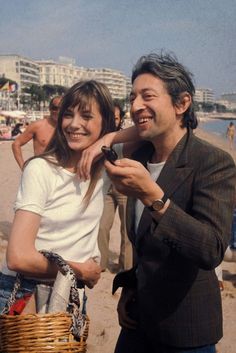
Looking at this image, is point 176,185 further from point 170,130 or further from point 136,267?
point 136,267

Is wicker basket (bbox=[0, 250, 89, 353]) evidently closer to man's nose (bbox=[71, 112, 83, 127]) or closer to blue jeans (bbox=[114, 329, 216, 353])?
blue jeans (bbox=[114, 329, 216, 353])

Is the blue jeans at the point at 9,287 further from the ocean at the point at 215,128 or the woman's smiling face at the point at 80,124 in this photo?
the ocean at the point at 215,128

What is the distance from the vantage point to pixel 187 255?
1.67 m

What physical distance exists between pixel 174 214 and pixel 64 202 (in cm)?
55

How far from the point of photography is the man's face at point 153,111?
1969mm

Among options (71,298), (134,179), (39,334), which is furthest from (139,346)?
(134,179)

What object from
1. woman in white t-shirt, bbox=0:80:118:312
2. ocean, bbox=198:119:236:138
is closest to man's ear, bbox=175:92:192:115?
woman in white t-shirt, bbox=0:80:118:312

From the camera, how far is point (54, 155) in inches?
82.3

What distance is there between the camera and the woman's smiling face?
2135 millimetres

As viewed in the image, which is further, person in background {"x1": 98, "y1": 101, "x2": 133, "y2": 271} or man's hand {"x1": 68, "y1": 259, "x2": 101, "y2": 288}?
person in background {"x1": 98, "y1": 101, "x2": 133, "y2": 271}

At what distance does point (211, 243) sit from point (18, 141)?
5475mm

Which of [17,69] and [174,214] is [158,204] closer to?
[174,214]

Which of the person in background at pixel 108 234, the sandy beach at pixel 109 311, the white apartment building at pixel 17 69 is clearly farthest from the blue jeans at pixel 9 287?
the white apartment building at pixel 17 69

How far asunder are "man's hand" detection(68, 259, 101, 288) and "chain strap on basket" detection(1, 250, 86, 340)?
150mm
